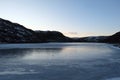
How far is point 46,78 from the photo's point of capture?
1925cm

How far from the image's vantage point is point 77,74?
2114cm

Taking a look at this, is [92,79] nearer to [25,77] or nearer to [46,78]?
[46,78]

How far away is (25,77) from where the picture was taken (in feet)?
64.0

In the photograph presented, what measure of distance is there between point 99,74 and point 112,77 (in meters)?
1.66

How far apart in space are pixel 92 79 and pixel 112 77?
2111 millimetres

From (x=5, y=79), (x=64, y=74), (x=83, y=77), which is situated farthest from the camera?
(x=64, y=74)

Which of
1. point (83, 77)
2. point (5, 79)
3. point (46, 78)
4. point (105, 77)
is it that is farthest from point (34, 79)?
point (105, 77)

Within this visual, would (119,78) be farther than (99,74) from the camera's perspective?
No

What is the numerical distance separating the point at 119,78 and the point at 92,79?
2285 millimetres

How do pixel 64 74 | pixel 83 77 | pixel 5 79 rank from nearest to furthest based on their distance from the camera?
pixel 5 79 → pixel 83 77 → pixel 64 74

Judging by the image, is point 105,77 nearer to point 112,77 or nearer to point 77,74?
point 112,77

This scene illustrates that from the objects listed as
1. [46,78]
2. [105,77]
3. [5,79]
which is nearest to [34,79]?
[46,78]

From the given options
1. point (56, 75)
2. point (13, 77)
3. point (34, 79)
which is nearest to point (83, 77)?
point (56, 75)

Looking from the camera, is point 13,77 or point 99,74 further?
point 99,74
